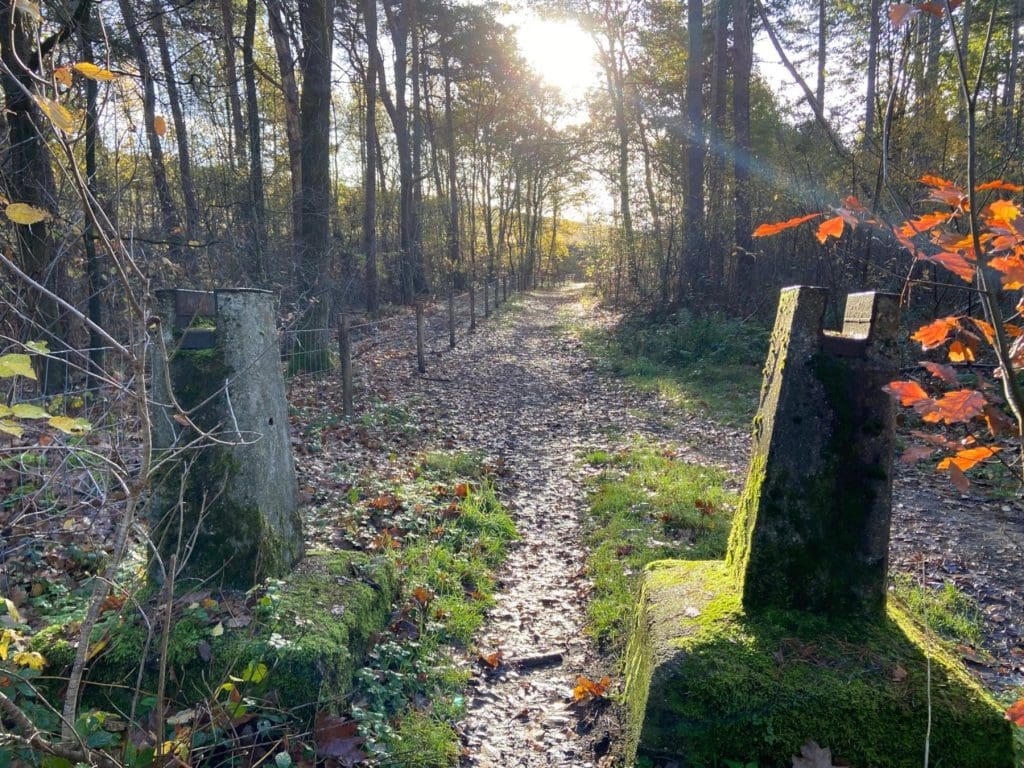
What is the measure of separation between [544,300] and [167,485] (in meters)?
32.0

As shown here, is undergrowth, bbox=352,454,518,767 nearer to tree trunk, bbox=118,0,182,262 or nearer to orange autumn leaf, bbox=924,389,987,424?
orange autumn leaf, bbox=924,389,987,424

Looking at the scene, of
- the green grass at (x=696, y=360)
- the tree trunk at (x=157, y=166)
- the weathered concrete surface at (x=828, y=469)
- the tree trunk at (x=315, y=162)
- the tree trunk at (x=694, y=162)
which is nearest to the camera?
the weathered concrete surface at (x=828, y=469)

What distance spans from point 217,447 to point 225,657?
101 cm

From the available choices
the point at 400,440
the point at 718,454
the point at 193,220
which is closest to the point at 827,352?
the point at 718,454

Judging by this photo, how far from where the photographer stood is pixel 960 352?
192 cm

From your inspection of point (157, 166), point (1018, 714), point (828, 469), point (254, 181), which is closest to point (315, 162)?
point (254, 181)

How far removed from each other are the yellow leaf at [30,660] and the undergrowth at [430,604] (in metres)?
1.31

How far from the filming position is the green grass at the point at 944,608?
369 cm

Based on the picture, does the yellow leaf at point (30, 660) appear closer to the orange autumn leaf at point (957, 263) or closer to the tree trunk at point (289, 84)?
the orange autumn leaf at point (957, 263)

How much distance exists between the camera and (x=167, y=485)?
302 centimetres

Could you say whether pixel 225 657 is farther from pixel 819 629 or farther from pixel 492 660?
pixel 819 629

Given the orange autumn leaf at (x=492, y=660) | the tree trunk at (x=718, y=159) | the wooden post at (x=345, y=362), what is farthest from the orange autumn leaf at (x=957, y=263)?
the tree trunk at (x=718, y=159)

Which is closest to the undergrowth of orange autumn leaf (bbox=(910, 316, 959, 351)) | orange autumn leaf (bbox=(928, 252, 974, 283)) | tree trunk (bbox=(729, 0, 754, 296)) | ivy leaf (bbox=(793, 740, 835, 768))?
ivy leaf (bbox=(793, 740, 835, 768))

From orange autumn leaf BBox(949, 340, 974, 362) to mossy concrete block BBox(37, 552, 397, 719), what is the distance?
2.79 m
